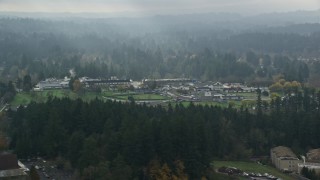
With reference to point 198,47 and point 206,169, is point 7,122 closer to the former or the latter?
point 206,169

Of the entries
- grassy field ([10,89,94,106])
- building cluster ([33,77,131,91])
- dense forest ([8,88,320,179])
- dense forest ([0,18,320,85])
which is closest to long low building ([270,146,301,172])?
dense forest ([8,88,320,179])

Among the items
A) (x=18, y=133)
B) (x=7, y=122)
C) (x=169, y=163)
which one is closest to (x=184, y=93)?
(x=7, y=122)

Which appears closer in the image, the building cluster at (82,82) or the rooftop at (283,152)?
the rooftop at (283,152)

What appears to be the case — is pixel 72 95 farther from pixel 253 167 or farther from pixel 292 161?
pixel 292 161

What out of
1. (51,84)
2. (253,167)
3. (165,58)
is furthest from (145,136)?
(165,58)

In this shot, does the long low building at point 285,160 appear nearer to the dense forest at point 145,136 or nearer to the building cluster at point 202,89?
the dense forest at point 145,136

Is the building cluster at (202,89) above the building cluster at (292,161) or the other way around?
above

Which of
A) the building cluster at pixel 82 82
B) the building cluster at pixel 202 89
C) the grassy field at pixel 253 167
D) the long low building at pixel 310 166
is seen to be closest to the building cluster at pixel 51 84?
the building cluster at pixel 82 82

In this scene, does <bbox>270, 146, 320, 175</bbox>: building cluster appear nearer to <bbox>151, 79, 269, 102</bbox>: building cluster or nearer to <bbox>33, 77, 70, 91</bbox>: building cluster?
<bbox>151, 79, 269, 102</bbox>: building cluster
